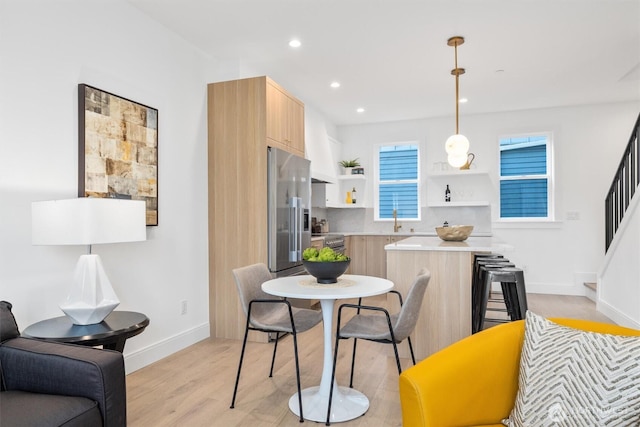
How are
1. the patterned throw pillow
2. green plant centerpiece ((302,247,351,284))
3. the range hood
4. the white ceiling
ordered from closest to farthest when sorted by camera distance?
the patterned throw pillow < green plant centerpiece ((302,247,351,284)) < the white ceiling < the range hood

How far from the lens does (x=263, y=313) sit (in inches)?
108

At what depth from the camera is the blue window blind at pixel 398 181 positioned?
683 cm

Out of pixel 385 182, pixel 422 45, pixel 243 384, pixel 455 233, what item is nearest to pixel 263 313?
pixel 243 384

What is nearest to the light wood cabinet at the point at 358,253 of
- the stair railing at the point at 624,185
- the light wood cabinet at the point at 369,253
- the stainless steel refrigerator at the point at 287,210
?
the light wood cabinet at the point at 369,253

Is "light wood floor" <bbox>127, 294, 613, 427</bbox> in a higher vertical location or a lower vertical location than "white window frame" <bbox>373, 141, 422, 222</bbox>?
lower

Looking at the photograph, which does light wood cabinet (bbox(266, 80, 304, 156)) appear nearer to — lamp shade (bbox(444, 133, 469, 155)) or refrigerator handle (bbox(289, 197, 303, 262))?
refrigerator handle (bbox(289, 197, 303, 262))

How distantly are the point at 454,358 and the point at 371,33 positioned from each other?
3.03 meters

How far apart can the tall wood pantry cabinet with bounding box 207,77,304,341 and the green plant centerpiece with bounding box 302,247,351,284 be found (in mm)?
1387

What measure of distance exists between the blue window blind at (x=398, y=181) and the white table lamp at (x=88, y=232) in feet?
17.0

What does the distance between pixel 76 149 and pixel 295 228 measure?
214cm

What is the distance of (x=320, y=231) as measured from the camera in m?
6.41

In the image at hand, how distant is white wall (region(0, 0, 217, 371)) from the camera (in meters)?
2.25

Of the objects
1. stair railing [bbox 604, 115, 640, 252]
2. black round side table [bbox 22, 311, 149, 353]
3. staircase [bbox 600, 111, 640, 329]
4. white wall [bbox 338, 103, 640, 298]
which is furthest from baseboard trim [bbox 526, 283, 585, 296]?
black round side table [bbox 22, 311, 149, 353]

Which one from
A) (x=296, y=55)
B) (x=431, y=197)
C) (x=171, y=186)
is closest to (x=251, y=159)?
(x=171, y=186)
